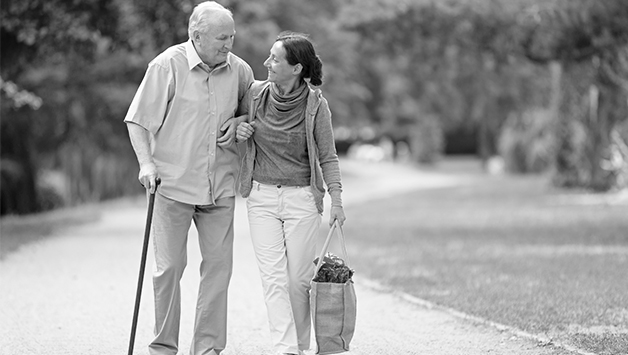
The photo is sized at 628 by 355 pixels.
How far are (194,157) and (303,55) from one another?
84 cm

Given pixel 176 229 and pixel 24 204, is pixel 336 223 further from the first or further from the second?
pixel 24 204

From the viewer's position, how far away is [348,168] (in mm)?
46375

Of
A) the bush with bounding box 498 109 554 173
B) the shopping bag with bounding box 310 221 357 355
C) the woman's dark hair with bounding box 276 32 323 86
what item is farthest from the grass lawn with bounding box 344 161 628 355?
the bush with bounding box 498 109 554 173

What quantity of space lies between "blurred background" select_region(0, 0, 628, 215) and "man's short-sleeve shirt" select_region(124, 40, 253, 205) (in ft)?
25.7

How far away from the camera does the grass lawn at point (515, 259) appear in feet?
26.6

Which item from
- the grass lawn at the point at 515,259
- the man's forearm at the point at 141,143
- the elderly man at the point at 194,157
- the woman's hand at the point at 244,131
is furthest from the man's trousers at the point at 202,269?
the grass lawn at the point at 515,259

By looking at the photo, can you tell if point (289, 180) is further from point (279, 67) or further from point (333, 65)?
point (333, 65)

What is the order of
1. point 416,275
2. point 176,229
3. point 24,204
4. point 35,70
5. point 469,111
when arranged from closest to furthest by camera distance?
point 176,229
point 416,275
point 35,70
point 24,204
point 469,111

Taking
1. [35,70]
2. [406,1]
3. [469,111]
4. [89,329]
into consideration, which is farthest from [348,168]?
[89,329]

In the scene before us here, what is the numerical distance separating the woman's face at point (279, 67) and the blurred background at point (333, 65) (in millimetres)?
7652

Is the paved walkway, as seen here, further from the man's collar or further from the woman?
the man's collar

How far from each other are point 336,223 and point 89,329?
2.52m

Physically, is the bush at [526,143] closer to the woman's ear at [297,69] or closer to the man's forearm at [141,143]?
the woman's ear at [297,69]

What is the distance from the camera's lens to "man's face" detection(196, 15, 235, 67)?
6.07 m
